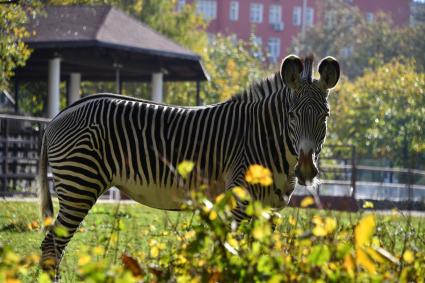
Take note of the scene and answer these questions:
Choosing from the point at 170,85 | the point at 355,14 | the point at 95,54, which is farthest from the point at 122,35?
the point at 355,14

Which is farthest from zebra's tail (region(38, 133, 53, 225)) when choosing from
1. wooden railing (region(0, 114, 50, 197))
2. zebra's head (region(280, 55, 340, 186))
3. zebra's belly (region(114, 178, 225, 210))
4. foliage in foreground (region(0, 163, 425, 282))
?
wooden railing (region(0, 114, 50, 197))

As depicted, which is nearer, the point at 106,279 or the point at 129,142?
the point at 106,279

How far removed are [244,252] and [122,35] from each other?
894 inches

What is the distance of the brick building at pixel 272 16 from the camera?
91625mm

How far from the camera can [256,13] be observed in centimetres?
9406

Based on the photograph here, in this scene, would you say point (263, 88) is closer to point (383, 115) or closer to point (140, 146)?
point (140, 146)

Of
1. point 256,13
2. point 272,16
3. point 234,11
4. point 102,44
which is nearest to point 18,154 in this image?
point 102,44

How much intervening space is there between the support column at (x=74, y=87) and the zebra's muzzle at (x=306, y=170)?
22.0m

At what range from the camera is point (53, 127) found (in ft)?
29.7

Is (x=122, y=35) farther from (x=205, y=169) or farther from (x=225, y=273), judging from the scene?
(x=225, y=273)

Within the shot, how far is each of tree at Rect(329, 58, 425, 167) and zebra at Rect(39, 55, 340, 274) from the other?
29.3 meters

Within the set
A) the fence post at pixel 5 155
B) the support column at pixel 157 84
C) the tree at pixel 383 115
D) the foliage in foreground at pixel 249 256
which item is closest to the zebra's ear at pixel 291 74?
the foliage in foreground at pixel 249 256

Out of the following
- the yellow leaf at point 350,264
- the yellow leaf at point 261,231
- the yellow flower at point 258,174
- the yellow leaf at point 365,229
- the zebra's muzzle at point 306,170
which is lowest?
the zebra's muzzle at point 306,170

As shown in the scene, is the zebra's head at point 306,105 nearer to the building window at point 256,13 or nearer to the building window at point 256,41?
the building window at point 256,41
